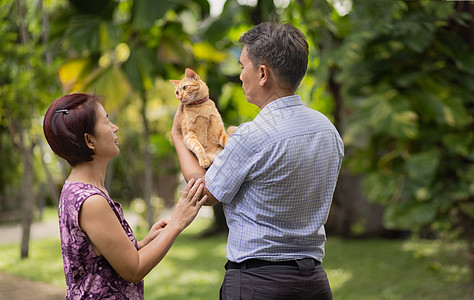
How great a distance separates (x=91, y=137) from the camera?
1.81 meters

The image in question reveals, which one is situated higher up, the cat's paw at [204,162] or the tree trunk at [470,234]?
the cat's paw at [204,162]

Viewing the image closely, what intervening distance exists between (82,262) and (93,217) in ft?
0.62

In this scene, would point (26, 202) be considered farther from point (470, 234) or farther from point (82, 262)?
point (82, 262)

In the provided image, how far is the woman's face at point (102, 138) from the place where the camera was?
1.82 m

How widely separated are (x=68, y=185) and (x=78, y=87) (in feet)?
21.2

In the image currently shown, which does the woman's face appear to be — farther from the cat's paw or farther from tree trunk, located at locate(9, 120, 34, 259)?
tree trunk, located at locate(9, 120, 34, 259)

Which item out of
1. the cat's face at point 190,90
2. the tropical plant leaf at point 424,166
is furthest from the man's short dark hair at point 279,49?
the tropical plant leaf at point 424,166

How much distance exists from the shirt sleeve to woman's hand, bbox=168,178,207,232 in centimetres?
9

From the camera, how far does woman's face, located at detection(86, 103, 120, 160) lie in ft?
5.96

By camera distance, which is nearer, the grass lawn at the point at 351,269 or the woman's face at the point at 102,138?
the woman's face at the point at 102,138

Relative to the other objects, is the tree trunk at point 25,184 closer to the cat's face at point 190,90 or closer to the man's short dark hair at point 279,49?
the cat's face at point 190,90

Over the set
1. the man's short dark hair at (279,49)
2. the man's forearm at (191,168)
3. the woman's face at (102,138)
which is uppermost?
the man's short dark hair at (279,49)

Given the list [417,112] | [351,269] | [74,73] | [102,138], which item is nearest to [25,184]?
[74,73]

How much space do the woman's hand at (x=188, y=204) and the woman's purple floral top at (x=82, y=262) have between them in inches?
8.2
